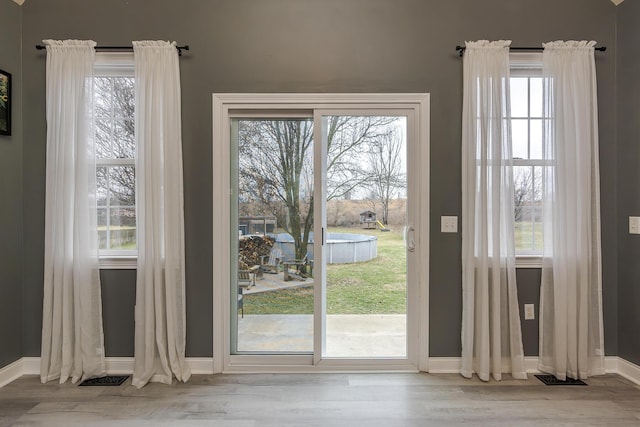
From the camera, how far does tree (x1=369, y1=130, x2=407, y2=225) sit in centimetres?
287

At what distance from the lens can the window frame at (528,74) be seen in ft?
9.16

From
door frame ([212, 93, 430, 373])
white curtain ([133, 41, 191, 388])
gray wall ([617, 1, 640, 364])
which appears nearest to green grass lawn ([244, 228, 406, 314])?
door frame ([212, 93, 430, 373])

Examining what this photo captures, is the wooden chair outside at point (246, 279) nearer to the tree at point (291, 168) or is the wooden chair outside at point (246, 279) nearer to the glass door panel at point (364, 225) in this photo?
the tree at point (291, 168)

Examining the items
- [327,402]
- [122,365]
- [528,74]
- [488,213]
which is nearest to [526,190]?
[488,213]

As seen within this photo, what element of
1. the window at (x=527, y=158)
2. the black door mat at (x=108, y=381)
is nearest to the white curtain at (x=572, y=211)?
the window at (x=527, y=158)

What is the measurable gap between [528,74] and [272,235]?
2.38m

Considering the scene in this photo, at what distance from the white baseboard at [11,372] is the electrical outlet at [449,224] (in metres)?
3.36

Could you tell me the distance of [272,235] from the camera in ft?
9.55

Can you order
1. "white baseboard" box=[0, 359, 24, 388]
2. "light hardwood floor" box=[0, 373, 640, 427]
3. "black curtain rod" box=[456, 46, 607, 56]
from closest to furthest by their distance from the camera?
"light hardwood floor" box=[0, 373, 640, 427] < "white baseboard" box=[0, 359, 24, 388] < "black curtain rod" box=[456, 46, 607, 56]

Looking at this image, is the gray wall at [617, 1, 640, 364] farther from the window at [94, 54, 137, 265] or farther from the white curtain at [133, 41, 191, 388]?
the window at [94, 54, 137, 265]

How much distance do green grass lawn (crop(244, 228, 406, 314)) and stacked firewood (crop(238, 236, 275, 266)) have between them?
0.32m

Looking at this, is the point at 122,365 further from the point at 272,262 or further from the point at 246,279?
the point at 272,262

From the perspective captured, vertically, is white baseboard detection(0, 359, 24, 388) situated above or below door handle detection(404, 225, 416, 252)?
below

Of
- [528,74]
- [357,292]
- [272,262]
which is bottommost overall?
[357,292]
